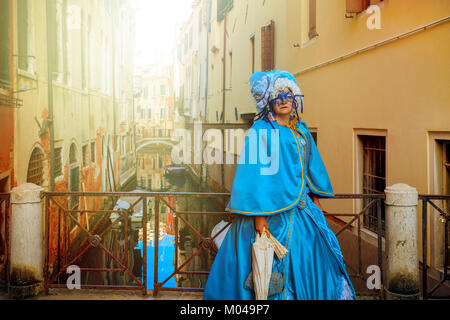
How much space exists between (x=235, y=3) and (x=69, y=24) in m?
7.15

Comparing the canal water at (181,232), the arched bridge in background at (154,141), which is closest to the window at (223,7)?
the canal water at (181,232)

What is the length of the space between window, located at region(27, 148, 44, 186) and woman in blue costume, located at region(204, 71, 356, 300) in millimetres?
6311

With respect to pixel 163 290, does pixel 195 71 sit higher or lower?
higher

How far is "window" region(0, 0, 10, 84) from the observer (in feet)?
21.5

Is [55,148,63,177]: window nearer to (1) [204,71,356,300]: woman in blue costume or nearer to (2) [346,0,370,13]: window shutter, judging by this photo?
(2) [346,0,370,13]: window shutter

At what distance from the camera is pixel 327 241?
273 cm

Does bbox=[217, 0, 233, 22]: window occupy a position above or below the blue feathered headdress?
above

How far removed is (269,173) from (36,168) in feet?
23.0

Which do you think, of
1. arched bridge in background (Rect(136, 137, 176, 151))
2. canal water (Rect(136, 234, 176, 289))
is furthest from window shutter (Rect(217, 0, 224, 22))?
arched bridge in background (Rect(136, 137, 176, 151))

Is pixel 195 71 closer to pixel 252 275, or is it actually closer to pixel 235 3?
pixel 235 3

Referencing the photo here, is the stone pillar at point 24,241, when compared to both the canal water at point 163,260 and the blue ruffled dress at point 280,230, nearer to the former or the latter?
the blue ruffled dress at point 280,230

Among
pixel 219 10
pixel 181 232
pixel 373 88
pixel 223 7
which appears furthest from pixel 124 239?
pixel 219 10

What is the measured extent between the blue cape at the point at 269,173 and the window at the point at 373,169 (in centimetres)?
389

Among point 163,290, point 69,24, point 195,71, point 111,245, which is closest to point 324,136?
point 163,290
